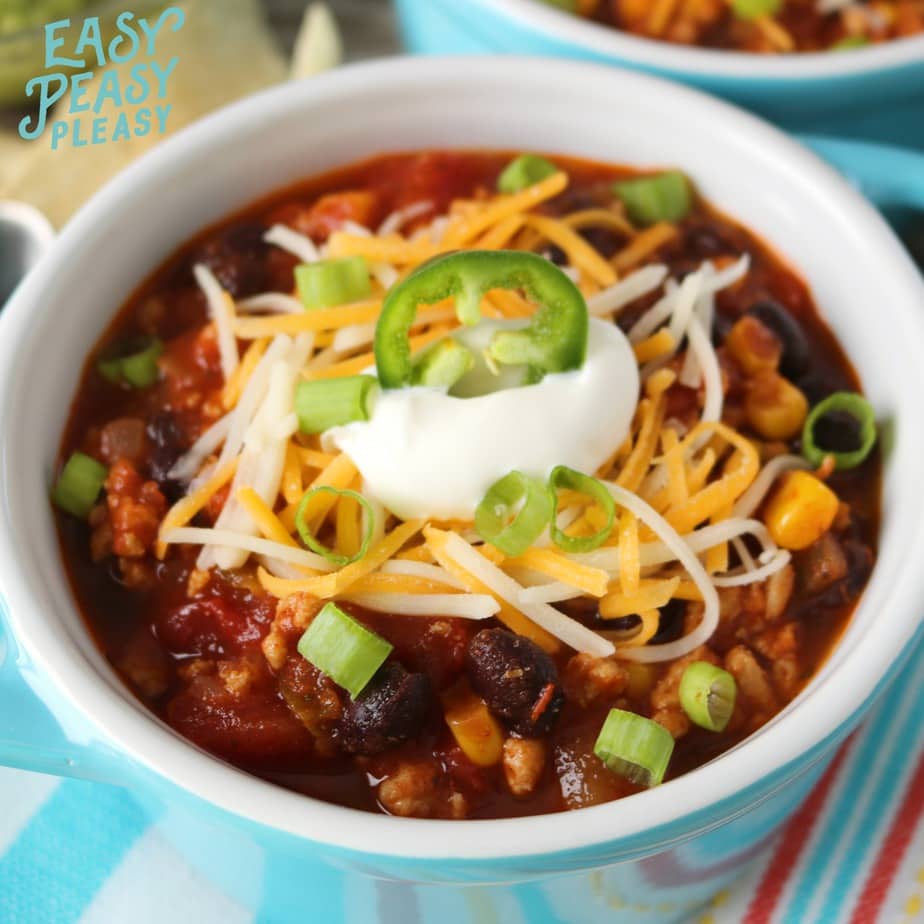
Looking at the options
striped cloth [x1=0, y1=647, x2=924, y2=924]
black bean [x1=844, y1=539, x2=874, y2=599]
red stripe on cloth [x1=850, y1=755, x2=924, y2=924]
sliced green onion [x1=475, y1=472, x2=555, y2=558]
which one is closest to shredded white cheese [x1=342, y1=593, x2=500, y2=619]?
sliced green onion [x1=475, y1=472, x2=555, y2=558]

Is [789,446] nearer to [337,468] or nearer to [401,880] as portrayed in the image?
[337,468]

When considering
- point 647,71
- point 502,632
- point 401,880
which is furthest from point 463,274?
point 647,71

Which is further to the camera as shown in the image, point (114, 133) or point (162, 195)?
point (114, 133)

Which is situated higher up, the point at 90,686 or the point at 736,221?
the point at 736,221

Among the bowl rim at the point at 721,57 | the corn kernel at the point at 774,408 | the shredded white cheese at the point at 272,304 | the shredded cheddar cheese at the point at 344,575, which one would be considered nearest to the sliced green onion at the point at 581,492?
the shredded cheddar cheese at the point at 344,575

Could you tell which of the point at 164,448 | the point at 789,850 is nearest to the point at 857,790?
the point at 789,850

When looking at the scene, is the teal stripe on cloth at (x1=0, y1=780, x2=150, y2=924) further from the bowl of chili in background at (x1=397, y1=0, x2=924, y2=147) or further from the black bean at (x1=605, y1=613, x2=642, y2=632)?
the bowl of chili in background at (x1=397, y1=0, x2=924, y2=147)
